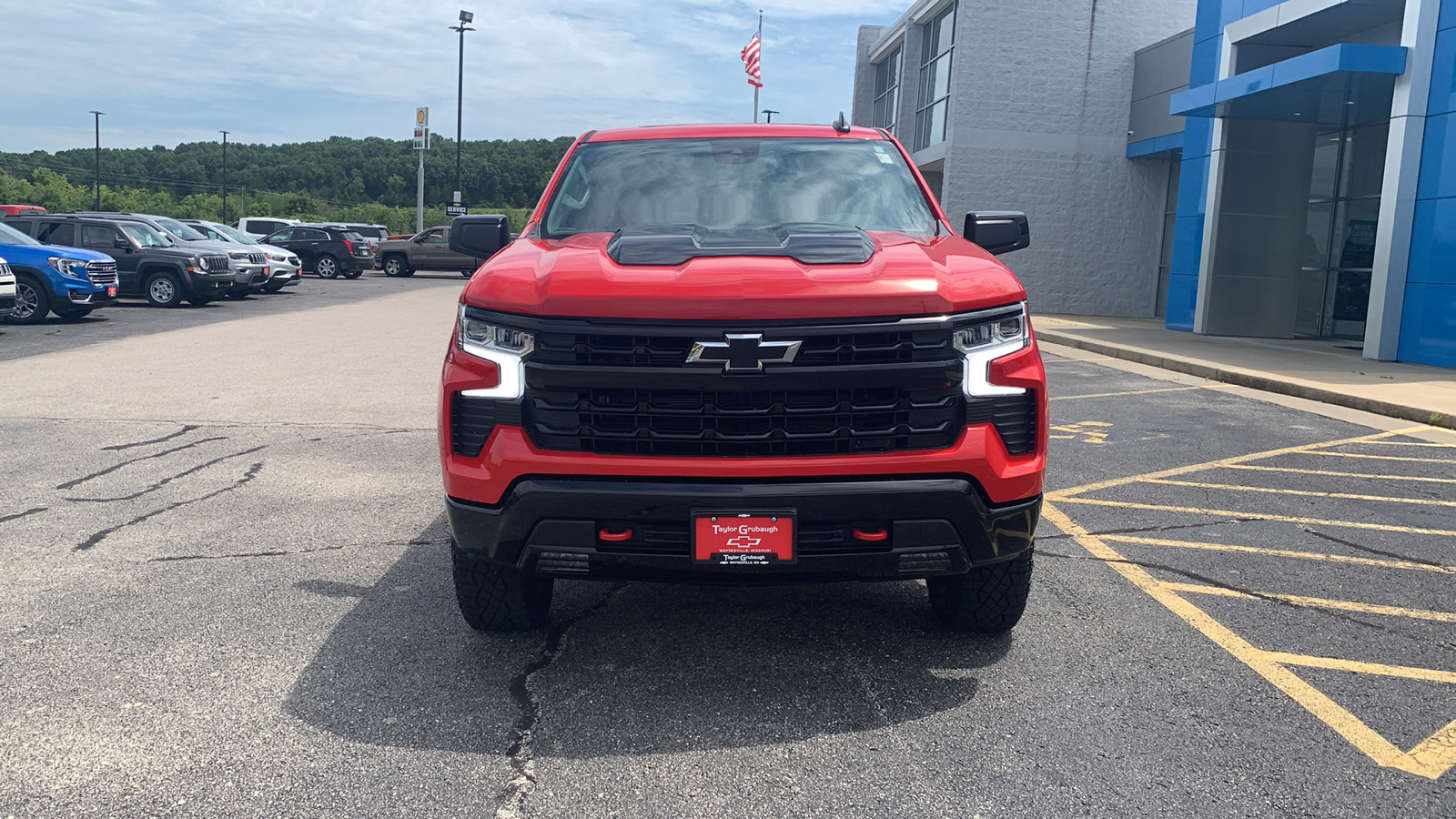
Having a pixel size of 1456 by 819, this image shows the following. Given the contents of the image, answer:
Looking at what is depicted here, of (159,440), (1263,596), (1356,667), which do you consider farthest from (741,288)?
(159,440)

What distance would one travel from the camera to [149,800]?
9.10 ft

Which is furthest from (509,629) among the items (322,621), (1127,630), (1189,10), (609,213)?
(1189,10)

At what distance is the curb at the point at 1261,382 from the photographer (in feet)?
34.3

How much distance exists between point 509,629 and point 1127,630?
2.28 meters

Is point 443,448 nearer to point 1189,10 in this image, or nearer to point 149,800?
point 149,800

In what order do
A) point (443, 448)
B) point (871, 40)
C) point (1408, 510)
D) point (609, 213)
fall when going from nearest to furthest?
1. point (443, 448)
2. point (609, 213)
3. point (1408, 510)
4. point (871, 40)

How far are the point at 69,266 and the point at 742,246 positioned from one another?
1686 cm

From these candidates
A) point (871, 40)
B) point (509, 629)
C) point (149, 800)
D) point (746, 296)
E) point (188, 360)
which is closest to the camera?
point (149, 800)

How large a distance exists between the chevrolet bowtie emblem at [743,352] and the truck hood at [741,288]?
0.23ft

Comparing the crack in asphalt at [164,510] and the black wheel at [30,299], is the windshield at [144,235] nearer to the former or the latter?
the black wheel at [30,299]

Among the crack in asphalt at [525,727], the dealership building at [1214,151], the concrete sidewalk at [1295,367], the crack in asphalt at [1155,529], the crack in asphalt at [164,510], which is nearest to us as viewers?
the crack in asphalt at [525,727]

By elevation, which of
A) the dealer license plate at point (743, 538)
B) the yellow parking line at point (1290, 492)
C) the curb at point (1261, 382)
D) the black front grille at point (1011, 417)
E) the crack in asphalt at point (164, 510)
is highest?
the black front grille at point (1011, 417)

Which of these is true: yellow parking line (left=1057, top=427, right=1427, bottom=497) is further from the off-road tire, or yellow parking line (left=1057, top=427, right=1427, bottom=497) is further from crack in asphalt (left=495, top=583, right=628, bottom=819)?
the off-road tire

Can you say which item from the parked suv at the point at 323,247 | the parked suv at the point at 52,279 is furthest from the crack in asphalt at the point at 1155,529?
the parked suv at the point at 323,247
